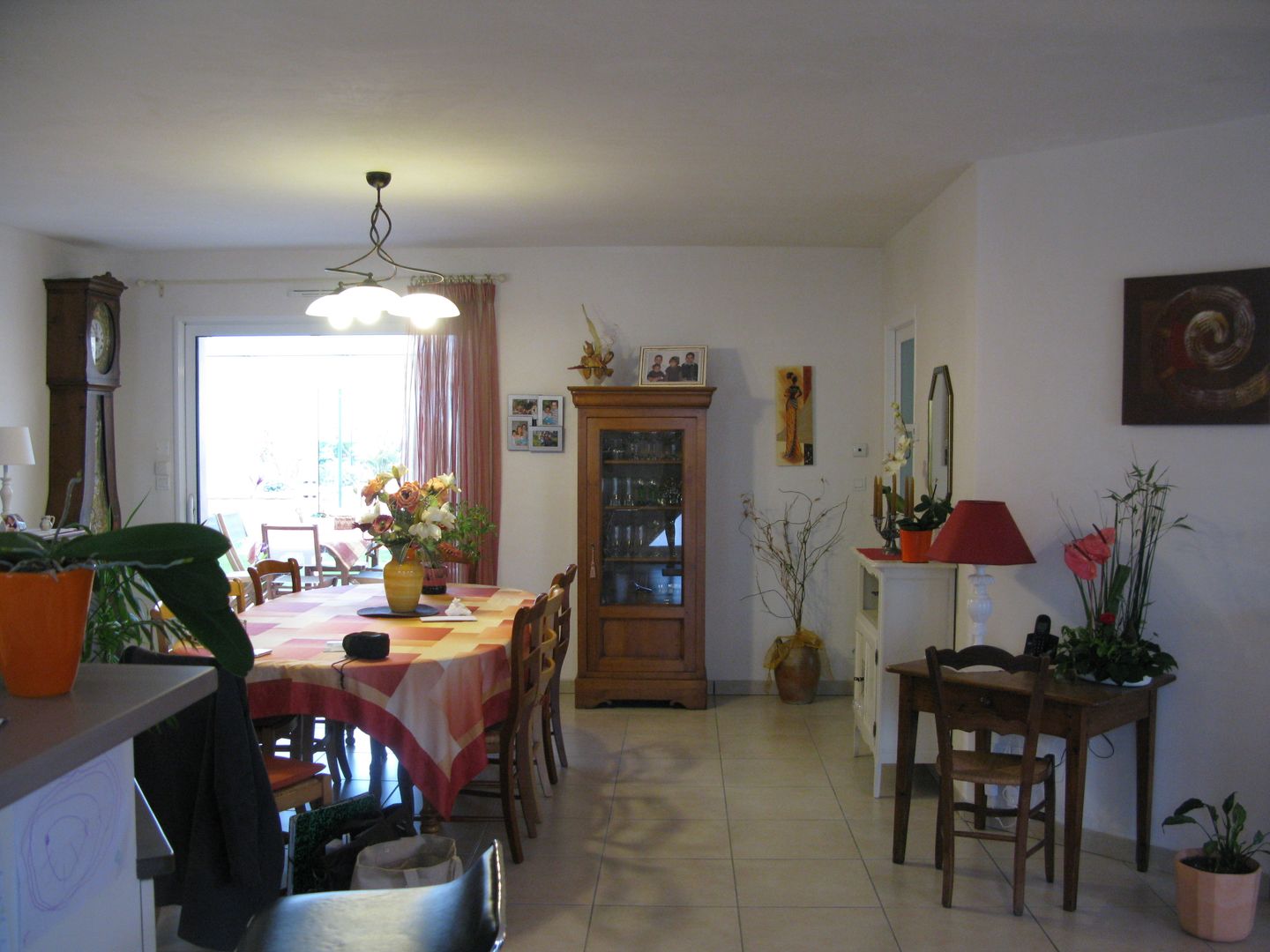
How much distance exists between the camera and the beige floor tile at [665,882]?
10.6 feet

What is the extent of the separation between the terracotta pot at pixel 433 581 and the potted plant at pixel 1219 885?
2938 millimetres

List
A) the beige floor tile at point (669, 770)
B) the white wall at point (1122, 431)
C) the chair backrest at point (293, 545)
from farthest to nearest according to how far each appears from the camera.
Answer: the chair backrest at point (293, 545) < the beige floor tile at point (669, 770) < the white wall at point (1122, 431)

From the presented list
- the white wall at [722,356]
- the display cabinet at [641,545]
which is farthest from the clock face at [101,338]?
the display cabinet at [641,545]

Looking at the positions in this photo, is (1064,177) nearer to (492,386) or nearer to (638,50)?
(638,50)

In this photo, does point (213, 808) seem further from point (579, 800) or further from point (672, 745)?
point (672, 745)

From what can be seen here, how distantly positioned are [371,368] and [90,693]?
7.85 metres

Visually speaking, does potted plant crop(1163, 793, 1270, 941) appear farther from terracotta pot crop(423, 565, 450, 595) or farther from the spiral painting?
terracotta pot crop(423, 565, 450, 595)

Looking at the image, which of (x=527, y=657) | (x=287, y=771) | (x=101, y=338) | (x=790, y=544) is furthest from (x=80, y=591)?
(x=101, y=338)

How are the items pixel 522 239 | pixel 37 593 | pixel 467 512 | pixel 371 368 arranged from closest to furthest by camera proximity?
pixel 37 593
pixel 467 512
pixel 522 239
pixel 371 368

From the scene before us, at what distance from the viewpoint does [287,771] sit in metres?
3.14

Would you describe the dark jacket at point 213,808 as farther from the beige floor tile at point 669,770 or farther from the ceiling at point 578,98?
the beige floor tile at point 669,770

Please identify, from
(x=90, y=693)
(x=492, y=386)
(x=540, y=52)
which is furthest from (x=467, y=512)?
(x=90, y=693)

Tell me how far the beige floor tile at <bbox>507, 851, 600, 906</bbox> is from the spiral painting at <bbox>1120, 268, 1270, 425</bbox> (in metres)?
2.45

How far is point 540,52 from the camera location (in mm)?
2842
